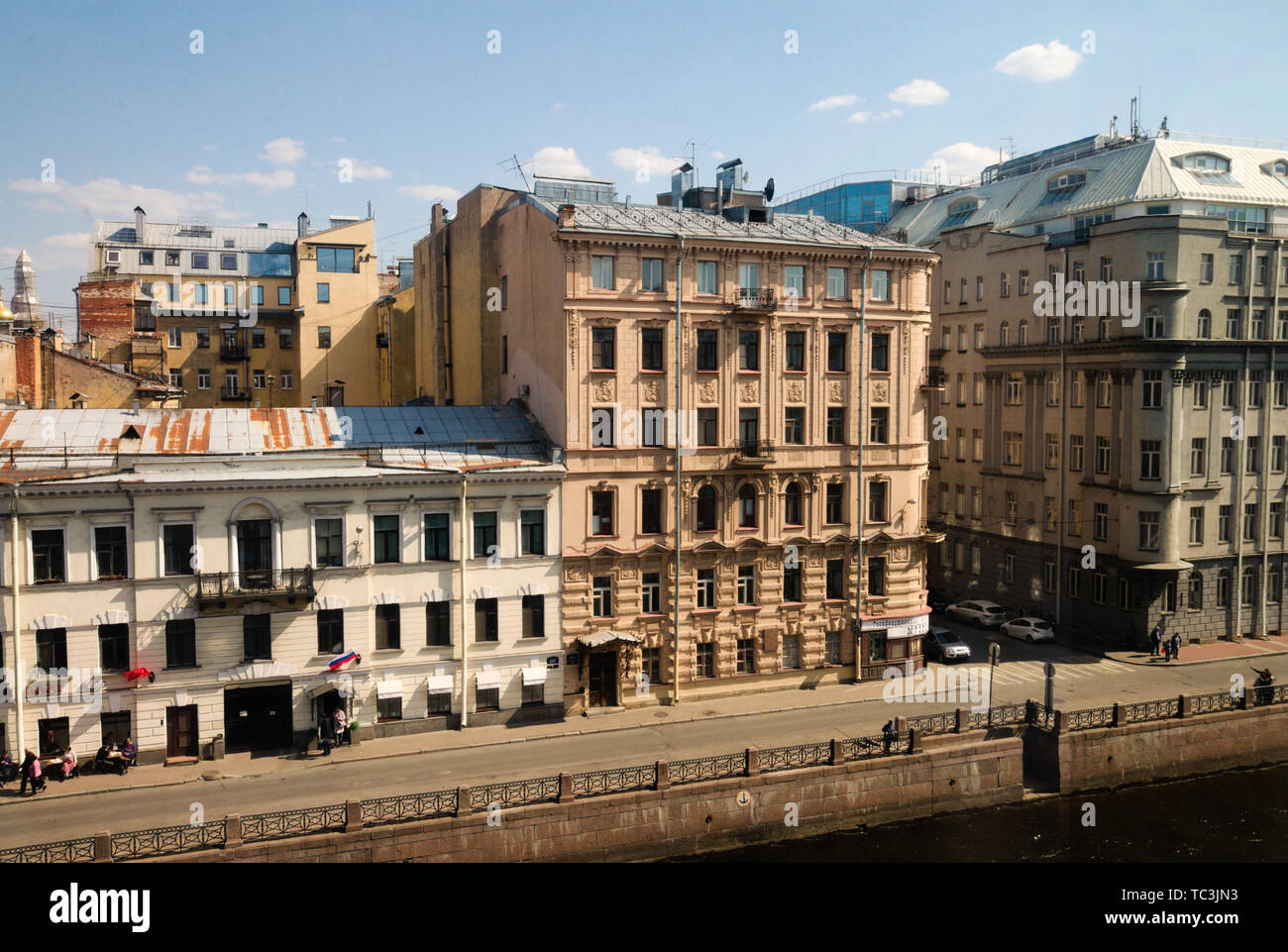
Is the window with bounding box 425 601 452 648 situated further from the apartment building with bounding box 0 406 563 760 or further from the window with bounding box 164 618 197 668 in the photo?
the window with bounding box 164 618 197 668

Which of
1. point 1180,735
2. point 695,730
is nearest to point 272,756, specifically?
point 695,730

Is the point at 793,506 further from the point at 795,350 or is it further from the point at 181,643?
the point at 181,643

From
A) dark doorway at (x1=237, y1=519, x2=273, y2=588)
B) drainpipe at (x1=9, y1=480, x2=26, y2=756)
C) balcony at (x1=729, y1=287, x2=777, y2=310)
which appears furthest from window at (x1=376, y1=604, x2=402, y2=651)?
balcony at (x1=729, y1=287, x2=777, y2=310)

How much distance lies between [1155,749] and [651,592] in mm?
17858

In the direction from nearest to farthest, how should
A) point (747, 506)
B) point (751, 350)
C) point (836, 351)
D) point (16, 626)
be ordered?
1. point (16, 626)
2. point (751, 350)
3. point (747, 506)
4. point (836, 351)

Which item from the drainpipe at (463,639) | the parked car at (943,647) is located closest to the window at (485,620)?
the drainpipe at (463,639)

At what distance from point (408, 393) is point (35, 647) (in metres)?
31.0

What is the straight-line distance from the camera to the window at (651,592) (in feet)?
122

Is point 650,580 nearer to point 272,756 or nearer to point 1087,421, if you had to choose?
point 272,756

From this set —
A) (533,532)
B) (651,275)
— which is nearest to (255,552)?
(533,532)

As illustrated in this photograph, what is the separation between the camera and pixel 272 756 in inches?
1251

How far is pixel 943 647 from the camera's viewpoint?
142 ft

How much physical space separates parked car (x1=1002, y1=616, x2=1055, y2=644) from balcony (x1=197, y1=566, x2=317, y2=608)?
31531 mm

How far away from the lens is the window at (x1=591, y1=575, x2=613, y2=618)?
36656 mm
